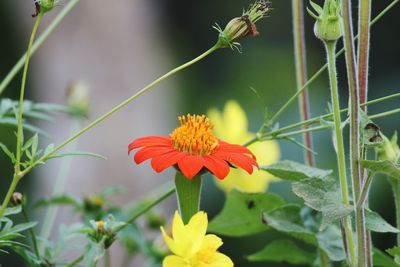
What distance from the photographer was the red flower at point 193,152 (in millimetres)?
620

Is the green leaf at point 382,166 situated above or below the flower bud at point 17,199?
above

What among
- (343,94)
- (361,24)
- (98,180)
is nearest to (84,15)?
(98,180)

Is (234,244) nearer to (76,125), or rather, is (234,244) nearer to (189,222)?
(76,125)

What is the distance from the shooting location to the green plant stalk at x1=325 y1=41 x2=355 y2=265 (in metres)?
0.62

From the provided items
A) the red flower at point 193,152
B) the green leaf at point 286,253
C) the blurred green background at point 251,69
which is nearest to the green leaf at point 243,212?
the green leaf at point 286,253

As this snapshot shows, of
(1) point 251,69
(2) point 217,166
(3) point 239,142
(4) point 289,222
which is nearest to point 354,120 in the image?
(2) point 217,166

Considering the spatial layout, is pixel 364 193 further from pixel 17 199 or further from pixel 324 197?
pixel 17 199

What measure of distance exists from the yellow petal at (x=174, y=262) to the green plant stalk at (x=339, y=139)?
129 mm

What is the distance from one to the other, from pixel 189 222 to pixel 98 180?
73.5 inches

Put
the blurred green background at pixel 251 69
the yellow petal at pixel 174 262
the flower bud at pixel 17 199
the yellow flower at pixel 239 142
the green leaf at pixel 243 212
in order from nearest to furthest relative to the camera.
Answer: the yellow petal at pixel 174 262 < the flower bud at pixel 17 199 < the green leaf at pixel 243 212 < the yellow flower at pixel 239 142 < the blurred green background at pixel 251 69

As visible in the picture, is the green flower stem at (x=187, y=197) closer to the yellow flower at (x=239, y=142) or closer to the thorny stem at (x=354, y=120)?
the thorny stem at (x=354, y=120)

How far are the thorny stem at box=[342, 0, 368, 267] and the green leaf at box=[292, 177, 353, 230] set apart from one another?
0.05 ft

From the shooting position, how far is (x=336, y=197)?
0.63 metres

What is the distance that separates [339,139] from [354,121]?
0.03m
